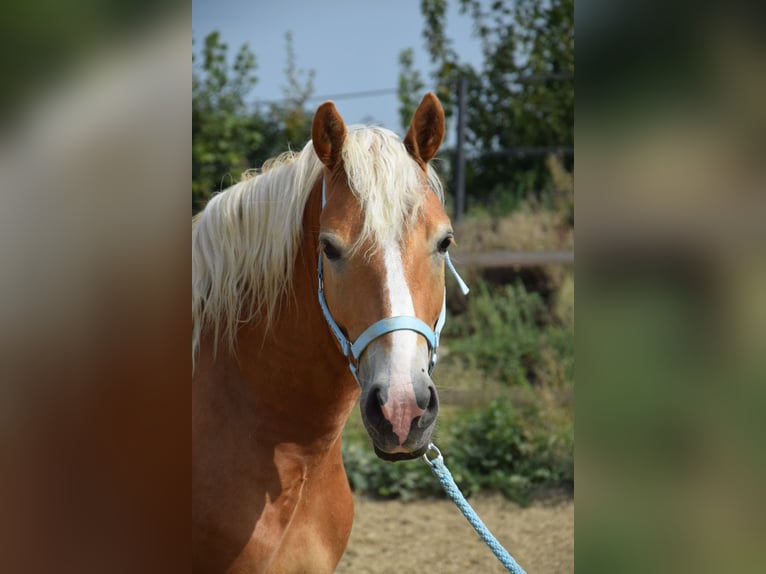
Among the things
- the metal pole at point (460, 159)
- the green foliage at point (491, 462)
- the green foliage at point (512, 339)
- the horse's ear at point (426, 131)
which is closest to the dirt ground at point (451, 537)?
the green foliage at point (491, 462)

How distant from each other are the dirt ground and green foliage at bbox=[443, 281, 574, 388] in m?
1.12

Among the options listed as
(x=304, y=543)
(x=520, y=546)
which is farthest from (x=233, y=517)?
(x=520, y=546)

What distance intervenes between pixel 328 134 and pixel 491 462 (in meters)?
3.18

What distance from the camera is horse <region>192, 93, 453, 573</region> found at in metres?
1.57

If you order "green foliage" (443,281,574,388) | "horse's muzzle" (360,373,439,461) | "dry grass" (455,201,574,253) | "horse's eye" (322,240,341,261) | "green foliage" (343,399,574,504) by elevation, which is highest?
"horse's eye" (322,240,341,261)

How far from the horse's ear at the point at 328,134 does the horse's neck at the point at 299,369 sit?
11cm

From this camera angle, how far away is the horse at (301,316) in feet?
5.15

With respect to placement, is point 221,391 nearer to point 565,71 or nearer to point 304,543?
point 304,543

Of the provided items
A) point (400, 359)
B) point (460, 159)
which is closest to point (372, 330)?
point (400, 359)

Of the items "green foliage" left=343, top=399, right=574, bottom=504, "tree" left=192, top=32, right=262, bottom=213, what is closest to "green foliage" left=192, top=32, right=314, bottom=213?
"tree" left=192, top=32, right=262, bottom=213

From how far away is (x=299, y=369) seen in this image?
1.78 meters

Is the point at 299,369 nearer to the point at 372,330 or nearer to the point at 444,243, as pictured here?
the point at 372,330

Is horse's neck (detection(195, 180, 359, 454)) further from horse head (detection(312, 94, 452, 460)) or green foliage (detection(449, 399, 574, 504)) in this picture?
green foliage (detection(449, 399, 574, 504))

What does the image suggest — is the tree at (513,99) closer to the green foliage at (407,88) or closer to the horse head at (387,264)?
the green foliage at (407,88)
